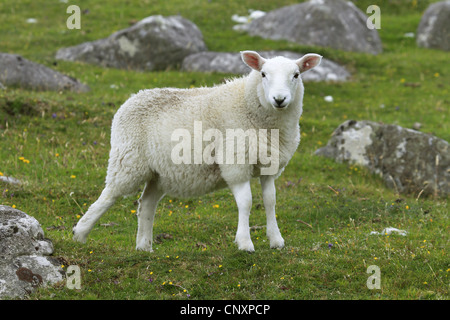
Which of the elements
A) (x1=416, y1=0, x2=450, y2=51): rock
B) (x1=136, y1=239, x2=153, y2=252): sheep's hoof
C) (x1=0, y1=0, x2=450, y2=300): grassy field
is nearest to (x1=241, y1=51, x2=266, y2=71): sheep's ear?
→ (x1=0, y1=0, x2=450, y2=300): grassy field

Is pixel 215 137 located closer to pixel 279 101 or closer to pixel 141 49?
pixel 279 101

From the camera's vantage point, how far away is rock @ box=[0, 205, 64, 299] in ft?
20.3

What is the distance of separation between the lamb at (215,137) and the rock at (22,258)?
4.31ft

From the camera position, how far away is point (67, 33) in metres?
25.1

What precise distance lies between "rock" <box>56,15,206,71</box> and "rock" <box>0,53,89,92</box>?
454 cm

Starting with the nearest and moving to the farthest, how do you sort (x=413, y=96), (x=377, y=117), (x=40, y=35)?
(x=377, y=117), (x=413, y=96), (x=40, y=35)

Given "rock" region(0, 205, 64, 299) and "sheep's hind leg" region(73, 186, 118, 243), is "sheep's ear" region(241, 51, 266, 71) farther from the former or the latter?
"rock" region(0, 205, 64, 299)

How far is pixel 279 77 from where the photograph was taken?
23.5 ft

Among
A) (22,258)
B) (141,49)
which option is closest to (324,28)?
(141,49)

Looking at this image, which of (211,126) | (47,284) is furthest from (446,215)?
(47,284)

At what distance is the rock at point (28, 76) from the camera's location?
16.4 meters

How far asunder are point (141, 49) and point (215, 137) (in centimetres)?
1502

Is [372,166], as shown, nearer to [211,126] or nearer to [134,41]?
[211,126]

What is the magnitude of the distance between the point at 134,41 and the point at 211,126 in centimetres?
1515
